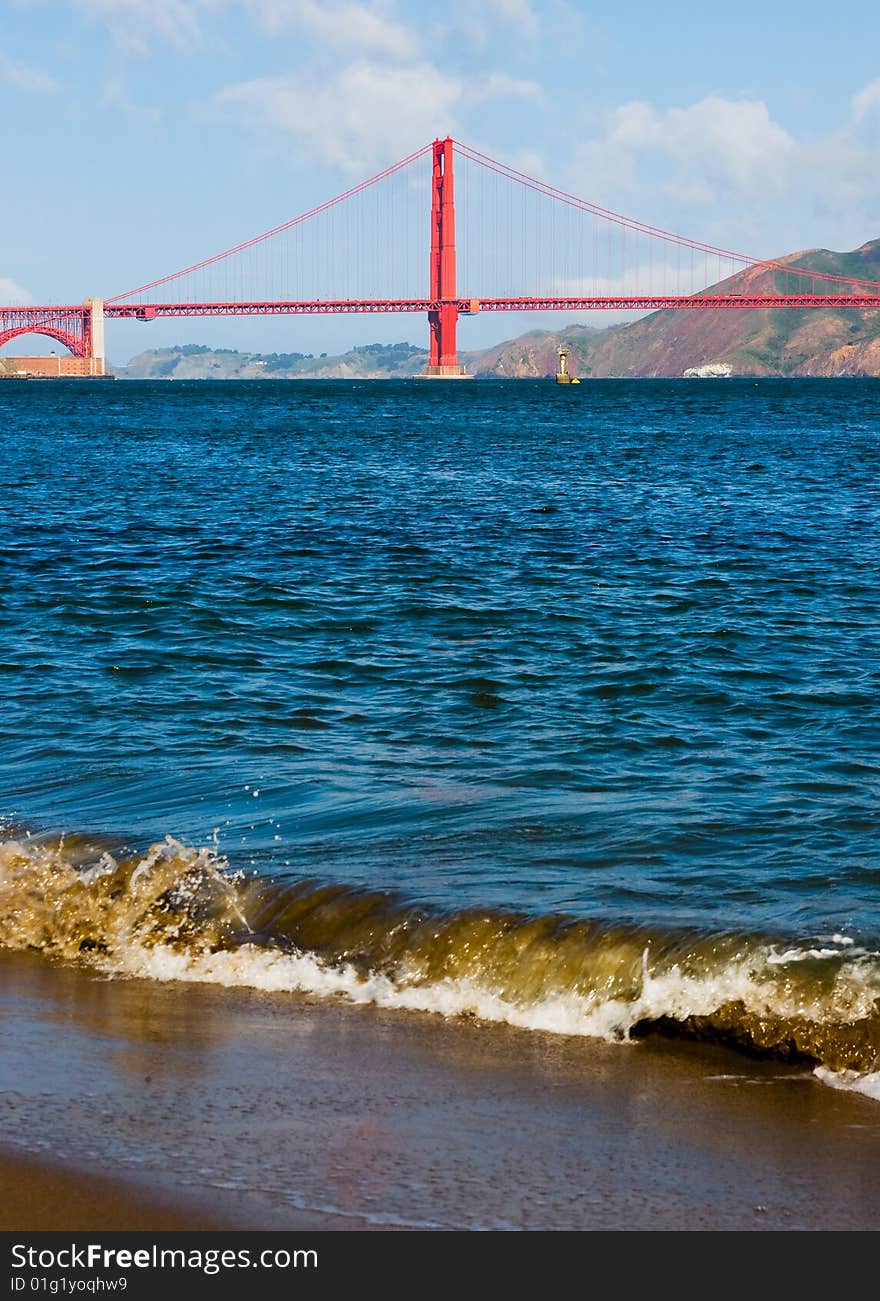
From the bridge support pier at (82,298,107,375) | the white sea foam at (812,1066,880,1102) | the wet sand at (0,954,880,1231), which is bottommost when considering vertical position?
the white sea foam at (812,1066,880,1102)

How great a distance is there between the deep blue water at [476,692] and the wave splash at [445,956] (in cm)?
23

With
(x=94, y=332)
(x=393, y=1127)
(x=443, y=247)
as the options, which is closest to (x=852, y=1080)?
(x=393, y=1127)

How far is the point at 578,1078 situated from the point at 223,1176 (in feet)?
3.80

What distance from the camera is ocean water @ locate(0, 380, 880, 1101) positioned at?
5016 mm

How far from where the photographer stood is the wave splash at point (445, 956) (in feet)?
15.1

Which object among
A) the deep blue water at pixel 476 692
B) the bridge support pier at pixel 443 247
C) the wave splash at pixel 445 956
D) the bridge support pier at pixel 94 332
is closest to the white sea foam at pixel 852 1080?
the wave splash at pixel 445 956

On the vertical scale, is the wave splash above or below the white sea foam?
above

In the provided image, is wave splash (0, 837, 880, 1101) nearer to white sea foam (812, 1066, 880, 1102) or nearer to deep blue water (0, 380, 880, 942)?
white sea foam (812, 1066, 880, 1102)

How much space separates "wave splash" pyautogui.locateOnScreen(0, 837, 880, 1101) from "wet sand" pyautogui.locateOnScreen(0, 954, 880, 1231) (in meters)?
0.15

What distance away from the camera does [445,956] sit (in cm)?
510

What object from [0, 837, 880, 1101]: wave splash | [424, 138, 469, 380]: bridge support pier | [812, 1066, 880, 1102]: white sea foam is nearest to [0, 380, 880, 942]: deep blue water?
[0, 837, 880, 1101]: wave splash

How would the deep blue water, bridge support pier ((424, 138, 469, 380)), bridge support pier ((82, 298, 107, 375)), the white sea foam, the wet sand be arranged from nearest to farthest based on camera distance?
the wet sand < the white sea foam < the deep blue water < bridge support pier ((424, 138, 469, 380)) < bridge support pier ((82, 298, 107, 375))

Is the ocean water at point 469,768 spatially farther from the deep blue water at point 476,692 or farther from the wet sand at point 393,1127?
the wet sand at point 393,1127

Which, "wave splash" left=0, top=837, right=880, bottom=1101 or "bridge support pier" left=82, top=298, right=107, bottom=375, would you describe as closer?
"wave splash" left=0, top=837, right=880, bottom=1101
